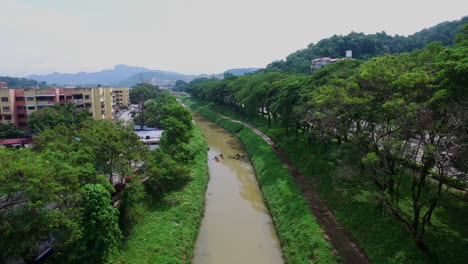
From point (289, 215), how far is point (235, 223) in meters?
4.02

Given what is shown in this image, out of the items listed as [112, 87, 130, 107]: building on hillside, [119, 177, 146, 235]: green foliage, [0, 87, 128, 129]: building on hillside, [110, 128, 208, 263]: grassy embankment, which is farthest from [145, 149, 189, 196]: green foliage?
[112, 87, 130, 107]: building on hillside

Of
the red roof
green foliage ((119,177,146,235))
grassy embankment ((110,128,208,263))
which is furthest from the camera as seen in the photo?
the red roof

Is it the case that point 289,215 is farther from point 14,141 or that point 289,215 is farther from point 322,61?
point 322,61

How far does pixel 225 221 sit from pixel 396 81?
48.4 feet

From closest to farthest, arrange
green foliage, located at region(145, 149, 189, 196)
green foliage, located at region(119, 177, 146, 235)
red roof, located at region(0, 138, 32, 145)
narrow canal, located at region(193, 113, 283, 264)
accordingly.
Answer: narrow canal, located at region(193, 113, 283, 264), green foliage, located at region(119, 177, 146, 235), green foliage, located at region(145, 149, 189, 196), red roof, located at region(0, 138, 32, 145)

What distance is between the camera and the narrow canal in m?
17.4

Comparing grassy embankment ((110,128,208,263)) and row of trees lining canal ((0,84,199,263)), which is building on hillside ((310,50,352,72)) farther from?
row of trees lining canal ((0,84,199,263))

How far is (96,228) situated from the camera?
1354 cm

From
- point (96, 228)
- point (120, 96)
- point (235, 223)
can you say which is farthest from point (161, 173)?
point (120, 96)

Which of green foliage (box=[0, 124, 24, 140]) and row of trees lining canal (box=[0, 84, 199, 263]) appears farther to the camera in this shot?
green foliage (box=[0, 124, 24, 140])

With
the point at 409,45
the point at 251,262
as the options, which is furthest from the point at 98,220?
the point at 409,45

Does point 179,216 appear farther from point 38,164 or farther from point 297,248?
point 38,164

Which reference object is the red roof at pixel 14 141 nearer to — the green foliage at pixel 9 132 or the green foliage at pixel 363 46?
the green foliage at pixel 9 132

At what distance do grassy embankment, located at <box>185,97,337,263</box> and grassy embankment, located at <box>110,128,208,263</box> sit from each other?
5821mm
